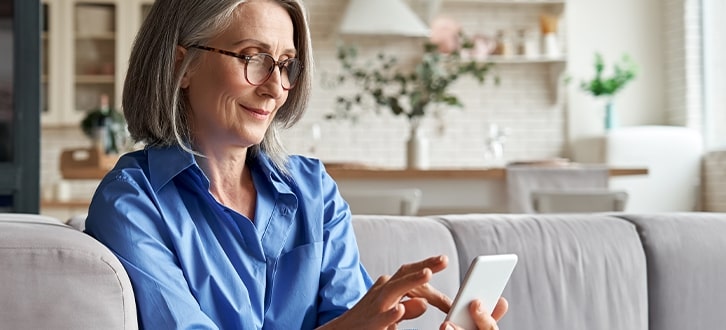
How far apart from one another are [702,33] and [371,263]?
6.02 metres

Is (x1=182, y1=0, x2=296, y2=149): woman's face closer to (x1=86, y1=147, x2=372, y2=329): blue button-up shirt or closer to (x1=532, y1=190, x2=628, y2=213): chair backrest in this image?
(x1=86, y1=147, x2=372, y2=329): blue button-up shirt

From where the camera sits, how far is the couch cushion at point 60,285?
1.29m

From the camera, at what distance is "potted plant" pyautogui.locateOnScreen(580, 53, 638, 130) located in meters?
7.41

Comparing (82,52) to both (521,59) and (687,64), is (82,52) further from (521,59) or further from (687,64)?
(687,64)

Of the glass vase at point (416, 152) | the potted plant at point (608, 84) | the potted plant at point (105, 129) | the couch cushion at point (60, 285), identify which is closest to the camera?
the couch cushion at point (60, 285)

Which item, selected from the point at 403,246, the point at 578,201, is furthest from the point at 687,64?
the point at 403,246

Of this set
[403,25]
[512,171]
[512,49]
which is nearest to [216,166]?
[512,171]

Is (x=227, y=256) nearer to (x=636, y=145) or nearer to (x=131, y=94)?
(x=131, y=94)

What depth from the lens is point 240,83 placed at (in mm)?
1640

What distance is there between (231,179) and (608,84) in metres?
6.04

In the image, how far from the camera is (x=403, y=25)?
7.30m

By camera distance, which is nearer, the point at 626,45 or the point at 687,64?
the point at 687,64

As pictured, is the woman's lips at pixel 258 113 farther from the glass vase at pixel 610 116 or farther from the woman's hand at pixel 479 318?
the glass vase at pixel 610 116

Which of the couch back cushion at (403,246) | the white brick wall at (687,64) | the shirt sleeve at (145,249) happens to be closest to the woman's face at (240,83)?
the shirt sleeve at (145,249)
